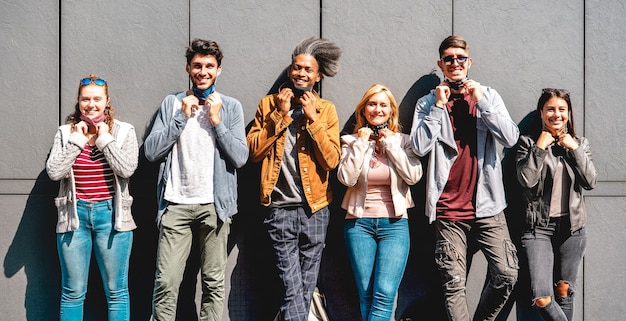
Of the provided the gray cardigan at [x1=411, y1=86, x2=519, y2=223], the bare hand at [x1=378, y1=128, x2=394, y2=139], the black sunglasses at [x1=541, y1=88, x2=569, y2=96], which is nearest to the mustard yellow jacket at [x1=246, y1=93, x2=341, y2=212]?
the bare hand at [x1=378, y1=128, x2=394, y2=139]

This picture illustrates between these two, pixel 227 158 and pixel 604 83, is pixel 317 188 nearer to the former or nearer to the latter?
pixel 227 158

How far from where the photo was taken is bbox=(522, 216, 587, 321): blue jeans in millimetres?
4398

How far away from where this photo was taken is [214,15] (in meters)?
4.76

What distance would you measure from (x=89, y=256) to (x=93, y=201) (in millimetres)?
414

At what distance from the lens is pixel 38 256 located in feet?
15.2

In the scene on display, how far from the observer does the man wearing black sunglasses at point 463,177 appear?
4289 millimetres

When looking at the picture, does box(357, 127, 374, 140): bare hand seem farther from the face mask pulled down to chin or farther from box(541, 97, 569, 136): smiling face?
the face mask pulled down to chin

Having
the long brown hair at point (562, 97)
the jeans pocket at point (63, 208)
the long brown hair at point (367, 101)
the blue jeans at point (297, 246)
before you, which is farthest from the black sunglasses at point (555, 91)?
the jeans pocket at point (63, 208)

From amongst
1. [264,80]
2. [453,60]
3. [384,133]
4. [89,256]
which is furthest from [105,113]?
[453,60]

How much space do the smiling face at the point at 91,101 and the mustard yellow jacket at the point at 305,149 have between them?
1.11 m

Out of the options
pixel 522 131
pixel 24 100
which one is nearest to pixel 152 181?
pixel 24 100

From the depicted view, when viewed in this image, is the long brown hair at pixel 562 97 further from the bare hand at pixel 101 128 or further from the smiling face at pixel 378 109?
the bare hand at pixel 101 128

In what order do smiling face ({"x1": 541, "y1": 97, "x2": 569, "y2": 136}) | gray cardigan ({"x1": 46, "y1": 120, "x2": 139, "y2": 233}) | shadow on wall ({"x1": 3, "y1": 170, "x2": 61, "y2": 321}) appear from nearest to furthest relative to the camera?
1. gray cardigan ({"x1": 46, "y1": 120, "x2": 139, "y2": 233})
2. smiling face ({"x1": 541, "y1": 97, "x2": 569, "y2": 136})
3. shadow on wall ({"x1": 3, "y1": 170, "x2": 61, "y2": 321})

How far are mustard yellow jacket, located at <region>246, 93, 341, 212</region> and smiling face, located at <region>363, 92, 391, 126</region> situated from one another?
27 cm
